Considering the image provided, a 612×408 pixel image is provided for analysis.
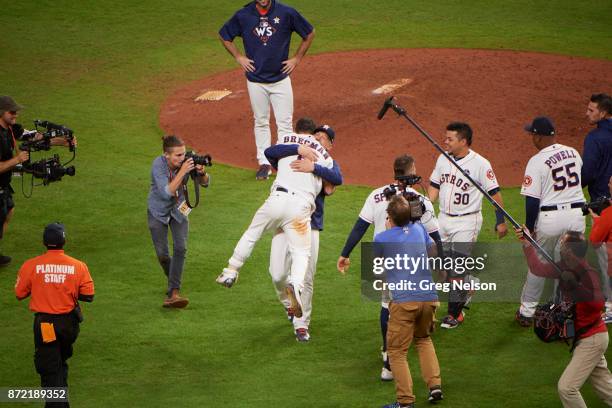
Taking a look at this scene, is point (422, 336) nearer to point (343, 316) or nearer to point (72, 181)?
point (343, 316)

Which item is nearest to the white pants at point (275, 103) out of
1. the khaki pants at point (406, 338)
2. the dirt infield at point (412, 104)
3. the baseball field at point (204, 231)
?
the baseball field at point (204, 231)

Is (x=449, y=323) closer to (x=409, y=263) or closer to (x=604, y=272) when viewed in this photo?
(x=604, y=272)

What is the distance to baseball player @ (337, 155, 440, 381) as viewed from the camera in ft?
29.2

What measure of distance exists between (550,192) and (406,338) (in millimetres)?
2537

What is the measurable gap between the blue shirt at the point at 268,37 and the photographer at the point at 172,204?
142 inches

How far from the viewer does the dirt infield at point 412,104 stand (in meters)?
14.5

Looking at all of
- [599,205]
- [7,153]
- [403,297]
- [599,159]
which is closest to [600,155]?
[599,159]

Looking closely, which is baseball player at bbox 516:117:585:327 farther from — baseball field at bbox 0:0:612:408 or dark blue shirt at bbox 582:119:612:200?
baseball field at bbox 0:0:612:408

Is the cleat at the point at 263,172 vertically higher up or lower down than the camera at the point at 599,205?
higher up

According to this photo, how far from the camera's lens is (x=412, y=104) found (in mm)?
15344

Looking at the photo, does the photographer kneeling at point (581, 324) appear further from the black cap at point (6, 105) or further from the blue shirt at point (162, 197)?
the black cap at point (6, 105)

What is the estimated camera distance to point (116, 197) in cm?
1334

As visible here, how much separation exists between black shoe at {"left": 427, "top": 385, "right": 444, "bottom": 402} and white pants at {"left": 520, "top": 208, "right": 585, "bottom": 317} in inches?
77.3

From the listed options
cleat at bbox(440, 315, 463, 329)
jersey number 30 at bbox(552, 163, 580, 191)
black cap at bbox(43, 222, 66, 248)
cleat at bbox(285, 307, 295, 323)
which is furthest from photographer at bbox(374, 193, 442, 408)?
black cap at bbox(43, 222, 66, 248)
